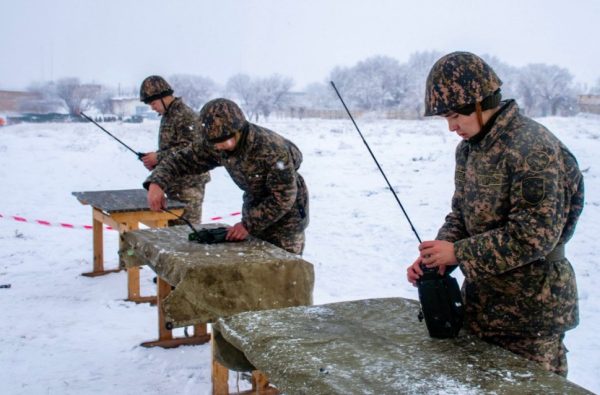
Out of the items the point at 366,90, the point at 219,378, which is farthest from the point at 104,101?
the point at 219,378

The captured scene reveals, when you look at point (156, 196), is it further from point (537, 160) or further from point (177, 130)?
point (537, 160)

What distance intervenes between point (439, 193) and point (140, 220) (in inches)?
286

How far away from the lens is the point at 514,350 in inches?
99.5

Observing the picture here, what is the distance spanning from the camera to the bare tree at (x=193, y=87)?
65.8 m

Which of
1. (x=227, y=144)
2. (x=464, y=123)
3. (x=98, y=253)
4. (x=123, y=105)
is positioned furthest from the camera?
(x=123, y=105)

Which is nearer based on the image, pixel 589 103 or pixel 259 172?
pixel 259 172

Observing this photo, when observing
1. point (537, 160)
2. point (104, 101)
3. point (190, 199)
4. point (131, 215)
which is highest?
point (104, 101)

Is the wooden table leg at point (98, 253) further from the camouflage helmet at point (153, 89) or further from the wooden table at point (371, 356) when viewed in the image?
the wooden table at point (371, 356)

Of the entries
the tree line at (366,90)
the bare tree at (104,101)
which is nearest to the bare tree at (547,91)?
the tree line at (366,90)

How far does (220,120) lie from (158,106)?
8.69 ft

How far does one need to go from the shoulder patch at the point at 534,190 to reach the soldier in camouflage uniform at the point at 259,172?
2094 millimetres

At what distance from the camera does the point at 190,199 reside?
255 inches

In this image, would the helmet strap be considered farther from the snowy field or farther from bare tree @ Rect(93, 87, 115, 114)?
bare tree @ Rect(93, 87, 115, 114)

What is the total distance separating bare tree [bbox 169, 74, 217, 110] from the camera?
216ft
